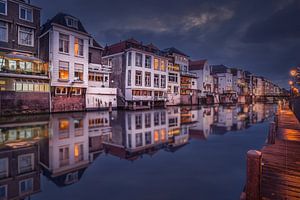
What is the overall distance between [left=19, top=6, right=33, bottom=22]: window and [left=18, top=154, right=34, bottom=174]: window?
2857 centimetres

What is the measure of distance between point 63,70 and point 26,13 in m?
10.1

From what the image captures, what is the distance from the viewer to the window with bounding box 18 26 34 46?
28.6 meters

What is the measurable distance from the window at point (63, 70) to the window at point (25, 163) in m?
23.6

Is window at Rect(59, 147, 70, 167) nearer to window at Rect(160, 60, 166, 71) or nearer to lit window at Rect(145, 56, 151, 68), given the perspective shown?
lit window at Rect(145, 56, 151, 68)

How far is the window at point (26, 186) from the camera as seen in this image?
572 centimetres

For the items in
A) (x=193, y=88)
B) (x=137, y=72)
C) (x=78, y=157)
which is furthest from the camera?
(x=193, y=88)

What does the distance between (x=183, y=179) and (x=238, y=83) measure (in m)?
102

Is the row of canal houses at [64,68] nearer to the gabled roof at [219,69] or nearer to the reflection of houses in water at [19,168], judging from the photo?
the reflection of houses in water at [19,168]

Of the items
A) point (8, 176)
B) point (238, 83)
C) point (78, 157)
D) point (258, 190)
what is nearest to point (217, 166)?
point (258, 190)

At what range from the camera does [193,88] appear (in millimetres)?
62969

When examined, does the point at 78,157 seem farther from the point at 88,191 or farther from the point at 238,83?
the point at 238,83

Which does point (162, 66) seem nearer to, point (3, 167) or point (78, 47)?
point (78, 47)

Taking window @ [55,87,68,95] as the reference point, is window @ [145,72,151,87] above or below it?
above

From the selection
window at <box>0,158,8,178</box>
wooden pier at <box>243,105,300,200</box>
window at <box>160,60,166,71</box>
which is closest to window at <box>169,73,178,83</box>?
window at <box>160,60,166,71</box>
